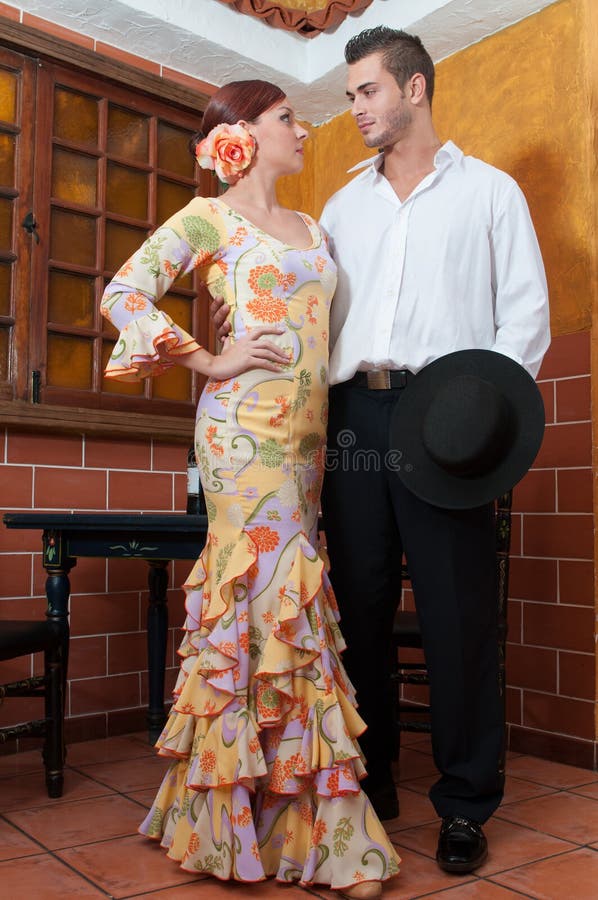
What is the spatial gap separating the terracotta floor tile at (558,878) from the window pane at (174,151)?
2.74m

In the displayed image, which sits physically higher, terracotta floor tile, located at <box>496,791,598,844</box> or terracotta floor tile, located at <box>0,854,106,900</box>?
terracotta floor tile, located at <box>0,854,106,900</box>

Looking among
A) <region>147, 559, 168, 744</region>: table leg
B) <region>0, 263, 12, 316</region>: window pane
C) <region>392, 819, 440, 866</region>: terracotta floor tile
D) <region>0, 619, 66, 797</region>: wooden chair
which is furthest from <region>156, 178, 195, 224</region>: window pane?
<region>392, 819, 440, 866</region>: terracotta floor tile

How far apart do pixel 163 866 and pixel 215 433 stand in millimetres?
911

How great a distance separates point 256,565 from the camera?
1.73 meters

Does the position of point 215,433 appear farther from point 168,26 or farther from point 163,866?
point 168,26

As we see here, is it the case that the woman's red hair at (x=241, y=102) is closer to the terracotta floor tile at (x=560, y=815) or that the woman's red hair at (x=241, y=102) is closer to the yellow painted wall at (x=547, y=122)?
the yellow painted wall at (x=547, y=122)

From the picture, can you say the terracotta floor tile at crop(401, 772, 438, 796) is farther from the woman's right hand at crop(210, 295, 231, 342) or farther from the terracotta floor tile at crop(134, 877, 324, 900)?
the woman's right hand at crop(210, 295, 231, 342)

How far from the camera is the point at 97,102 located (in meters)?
3.19

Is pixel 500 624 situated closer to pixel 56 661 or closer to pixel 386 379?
pixel 386 379

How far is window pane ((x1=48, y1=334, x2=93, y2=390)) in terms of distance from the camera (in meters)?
3.01

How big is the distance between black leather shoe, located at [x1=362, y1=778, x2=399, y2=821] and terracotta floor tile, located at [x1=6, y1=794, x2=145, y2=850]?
567 millimetres

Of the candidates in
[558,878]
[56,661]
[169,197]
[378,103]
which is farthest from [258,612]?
[169,197]

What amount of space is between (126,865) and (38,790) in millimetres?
715

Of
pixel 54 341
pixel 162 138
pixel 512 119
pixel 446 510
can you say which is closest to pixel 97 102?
pixel 162 138
